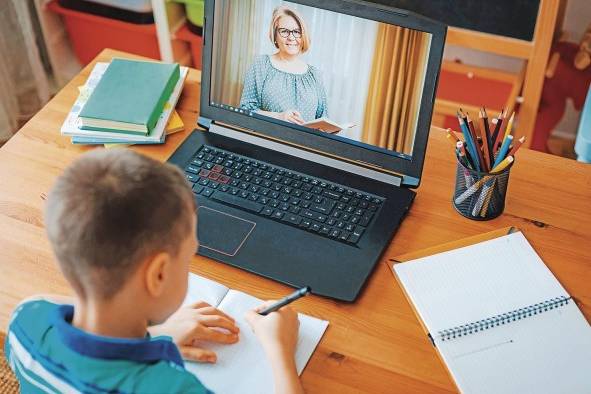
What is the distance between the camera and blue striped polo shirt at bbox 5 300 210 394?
870 millimetres

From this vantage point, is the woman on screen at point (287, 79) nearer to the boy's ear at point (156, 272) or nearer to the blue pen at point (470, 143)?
the blue pen at point (470, 143)

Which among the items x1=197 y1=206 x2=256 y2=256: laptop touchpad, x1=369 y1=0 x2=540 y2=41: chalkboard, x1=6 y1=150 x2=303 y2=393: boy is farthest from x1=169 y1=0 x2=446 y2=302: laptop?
x1=369 y1=0 x2=540 y2=41: chalkboard

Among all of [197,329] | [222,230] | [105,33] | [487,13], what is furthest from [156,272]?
[105,33]

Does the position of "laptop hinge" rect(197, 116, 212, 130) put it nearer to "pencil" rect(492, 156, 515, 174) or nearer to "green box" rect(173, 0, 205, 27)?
"pencil" rect(492, 156, 515, 174)

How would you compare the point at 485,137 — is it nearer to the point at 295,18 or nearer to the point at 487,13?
the point at 295,18

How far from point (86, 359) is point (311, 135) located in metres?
0.59

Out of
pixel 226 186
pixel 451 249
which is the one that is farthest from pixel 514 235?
pixel 226 186

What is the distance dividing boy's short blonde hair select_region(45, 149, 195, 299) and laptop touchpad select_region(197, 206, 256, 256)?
327 mm

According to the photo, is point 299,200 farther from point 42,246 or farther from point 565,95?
point 565,95

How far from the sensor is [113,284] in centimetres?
86

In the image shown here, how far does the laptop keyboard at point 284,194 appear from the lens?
1.22 meters

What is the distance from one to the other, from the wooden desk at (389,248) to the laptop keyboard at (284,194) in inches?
2.9

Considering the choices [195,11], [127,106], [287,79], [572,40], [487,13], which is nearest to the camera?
[287,79]

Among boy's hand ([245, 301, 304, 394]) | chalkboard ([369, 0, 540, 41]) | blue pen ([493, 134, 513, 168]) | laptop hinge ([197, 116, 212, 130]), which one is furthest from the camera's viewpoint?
chalkboard ([369, 0, 540, 41])
